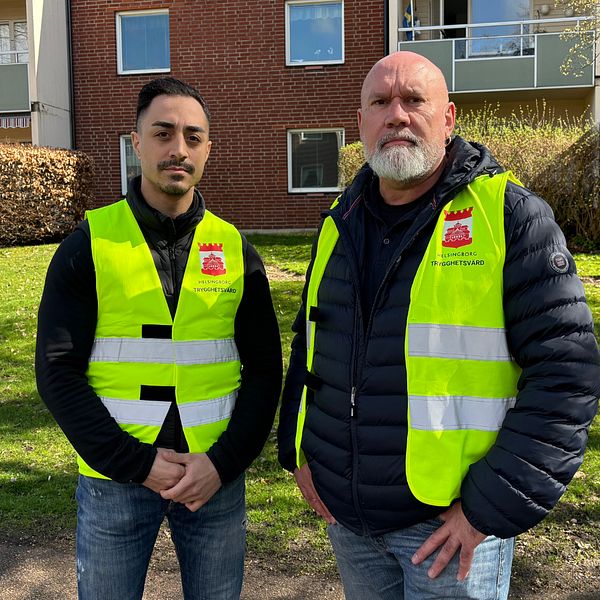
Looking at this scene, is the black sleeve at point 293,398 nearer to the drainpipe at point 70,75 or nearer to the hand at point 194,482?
the hand at point 194,482

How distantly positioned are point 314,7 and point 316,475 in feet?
53.3

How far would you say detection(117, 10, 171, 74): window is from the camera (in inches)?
677

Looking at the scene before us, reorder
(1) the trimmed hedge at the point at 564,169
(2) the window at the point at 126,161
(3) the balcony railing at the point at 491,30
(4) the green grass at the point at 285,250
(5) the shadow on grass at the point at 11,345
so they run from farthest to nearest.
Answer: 1. (2) the window at the point at 126,161
2. (3) the balcony railing at the point at 491,30
3. (4) the green grass at the point at 285,250
4. (1) the trimmed hedge at the point at 564,169
5. (5) the shadow on grass at the point at 11,345

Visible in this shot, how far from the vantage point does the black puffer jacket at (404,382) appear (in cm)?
166

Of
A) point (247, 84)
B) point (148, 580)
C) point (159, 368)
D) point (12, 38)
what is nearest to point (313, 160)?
point (247, 84)

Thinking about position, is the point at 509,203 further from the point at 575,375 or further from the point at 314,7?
the point at 314,7

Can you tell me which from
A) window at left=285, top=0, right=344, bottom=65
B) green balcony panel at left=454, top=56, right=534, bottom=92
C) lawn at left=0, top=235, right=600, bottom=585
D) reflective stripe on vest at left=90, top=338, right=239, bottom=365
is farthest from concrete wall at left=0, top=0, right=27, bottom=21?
reflective stripe on vest at left=90, top=338, right=239, bottom=365

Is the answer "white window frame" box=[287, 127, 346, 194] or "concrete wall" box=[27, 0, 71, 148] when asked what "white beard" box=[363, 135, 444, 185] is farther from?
"concrete wall" box=[27, 0, 71, 148]

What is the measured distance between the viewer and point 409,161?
1956 mm

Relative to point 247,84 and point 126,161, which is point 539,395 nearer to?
point 247,84

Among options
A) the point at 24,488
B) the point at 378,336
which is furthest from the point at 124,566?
the point at 24,488

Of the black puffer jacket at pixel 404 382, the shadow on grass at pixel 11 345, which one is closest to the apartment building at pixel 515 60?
the shadow on grass at pixel 11 345

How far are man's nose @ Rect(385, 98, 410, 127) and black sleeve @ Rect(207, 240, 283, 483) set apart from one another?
0.72 meters

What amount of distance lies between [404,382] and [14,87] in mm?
17927
